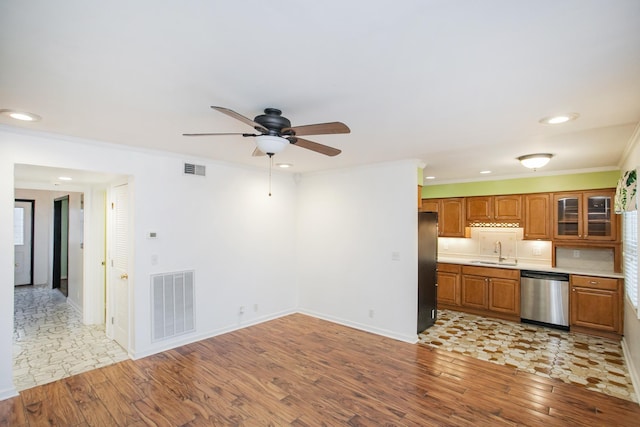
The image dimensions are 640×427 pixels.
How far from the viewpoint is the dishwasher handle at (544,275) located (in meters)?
4.97

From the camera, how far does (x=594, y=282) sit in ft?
15.4

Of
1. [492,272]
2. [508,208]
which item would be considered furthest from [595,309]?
[508,208]

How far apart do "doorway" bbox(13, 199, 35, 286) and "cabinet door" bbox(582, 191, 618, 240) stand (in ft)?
38.2

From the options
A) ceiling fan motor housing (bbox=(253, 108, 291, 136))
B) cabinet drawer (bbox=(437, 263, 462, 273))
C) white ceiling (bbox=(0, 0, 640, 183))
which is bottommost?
cabinet drawer (bbox=(437, 263, 462, 273))

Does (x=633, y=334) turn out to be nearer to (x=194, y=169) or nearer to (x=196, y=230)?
(x=196, y=230)

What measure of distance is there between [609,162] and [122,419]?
659cm

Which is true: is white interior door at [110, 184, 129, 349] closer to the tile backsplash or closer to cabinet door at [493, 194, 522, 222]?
the tile backsplash

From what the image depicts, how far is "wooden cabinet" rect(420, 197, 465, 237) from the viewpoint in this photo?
632 cm

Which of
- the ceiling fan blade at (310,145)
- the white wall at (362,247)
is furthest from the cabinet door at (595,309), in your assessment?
the ceiling fan blade at (310,145)

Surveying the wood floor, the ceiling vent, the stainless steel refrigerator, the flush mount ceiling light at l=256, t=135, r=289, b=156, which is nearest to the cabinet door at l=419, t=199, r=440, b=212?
the stainless steel refrigerator

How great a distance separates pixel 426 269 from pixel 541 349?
5.64 ft

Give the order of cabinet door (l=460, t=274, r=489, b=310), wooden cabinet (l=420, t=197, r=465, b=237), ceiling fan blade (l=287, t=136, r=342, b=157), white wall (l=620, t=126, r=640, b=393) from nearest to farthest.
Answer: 1. ceiling fan blade (l=287, t=136, r=342, b=157)
2. white wall (l=620, t=126, r=640, b=393)
3. cabinet door (l=460, t=274, r=489, b=310)
4. wooden cabinet (l=420, t=197, r=465, b=237)

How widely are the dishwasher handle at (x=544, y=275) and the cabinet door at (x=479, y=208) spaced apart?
113 cm

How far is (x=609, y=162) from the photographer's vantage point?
180 inches
